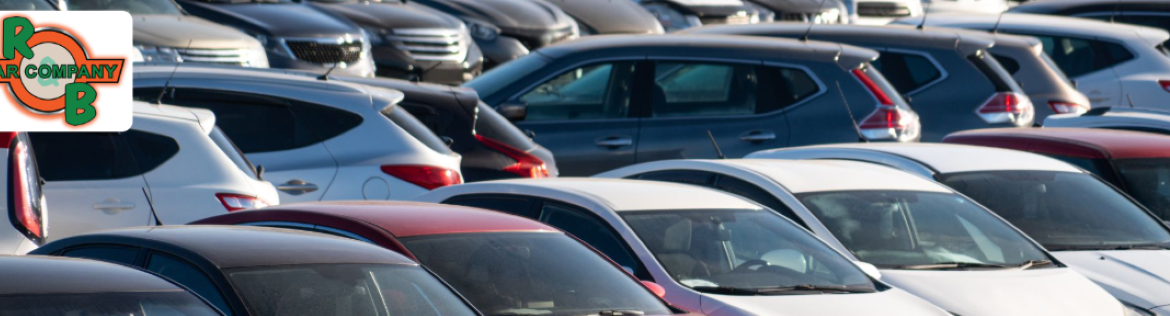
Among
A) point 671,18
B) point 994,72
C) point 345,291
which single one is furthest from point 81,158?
point 671,18

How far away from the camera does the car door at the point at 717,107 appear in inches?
445

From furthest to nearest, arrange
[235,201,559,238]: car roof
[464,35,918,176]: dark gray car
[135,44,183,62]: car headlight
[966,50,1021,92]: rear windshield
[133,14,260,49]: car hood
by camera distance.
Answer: [966,50,1021,92]: rear windshield, [133,14,260,49]: car hood, [135,44,183,62]: car headlight, [464,35,918,176]: dark gray car, [235,201,559,238]: car roof

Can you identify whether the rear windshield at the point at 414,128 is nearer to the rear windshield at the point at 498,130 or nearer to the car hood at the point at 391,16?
the rear windshield at the point at 498,130

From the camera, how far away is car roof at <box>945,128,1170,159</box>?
996 cm

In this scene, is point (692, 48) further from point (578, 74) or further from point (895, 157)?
point (895, 157)

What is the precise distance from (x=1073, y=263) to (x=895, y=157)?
1.25 metres

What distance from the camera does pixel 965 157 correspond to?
9273 mm

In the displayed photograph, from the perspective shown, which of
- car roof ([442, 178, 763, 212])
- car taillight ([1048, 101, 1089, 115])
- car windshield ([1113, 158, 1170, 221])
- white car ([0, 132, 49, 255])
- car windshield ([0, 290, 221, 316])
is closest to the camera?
car windshield ([0, 290, 221, 316])

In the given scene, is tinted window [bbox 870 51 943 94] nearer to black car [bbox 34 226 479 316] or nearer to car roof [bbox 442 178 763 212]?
car roof [bbox 442 178 763 212]

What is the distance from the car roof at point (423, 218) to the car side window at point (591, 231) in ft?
1.50

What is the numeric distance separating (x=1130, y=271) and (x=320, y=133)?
4148mm

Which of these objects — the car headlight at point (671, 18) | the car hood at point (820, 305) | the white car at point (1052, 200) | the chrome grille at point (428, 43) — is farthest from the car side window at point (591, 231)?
the car headlight at point (671, 18)

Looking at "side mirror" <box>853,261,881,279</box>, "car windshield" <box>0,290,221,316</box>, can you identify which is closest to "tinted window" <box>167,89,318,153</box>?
"side mirror" <box>853,261,881,279</box>

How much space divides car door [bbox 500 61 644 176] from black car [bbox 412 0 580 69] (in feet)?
17.2
